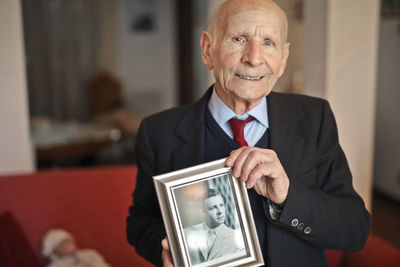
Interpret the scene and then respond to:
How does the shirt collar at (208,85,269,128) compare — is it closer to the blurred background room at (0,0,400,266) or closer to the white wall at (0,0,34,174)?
the blurred background room at (0,0,400,266)

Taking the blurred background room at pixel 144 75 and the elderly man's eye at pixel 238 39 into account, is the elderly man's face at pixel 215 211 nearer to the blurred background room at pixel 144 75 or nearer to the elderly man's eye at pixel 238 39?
the elderly man's eye at pixel 238 39

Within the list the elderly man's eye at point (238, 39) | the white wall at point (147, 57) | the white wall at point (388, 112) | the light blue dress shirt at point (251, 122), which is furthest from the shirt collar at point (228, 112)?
the white wall at point (147, 57)

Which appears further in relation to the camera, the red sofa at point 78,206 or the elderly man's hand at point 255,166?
the red sofa at point 78,206

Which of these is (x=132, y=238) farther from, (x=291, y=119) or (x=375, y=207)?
(x=375, y=207)

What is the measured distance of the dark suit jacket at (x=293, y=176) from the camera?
1.09 m

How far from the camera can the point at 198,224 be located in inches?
39.8

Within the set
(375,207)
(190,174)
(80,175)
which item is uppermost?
(190,174)

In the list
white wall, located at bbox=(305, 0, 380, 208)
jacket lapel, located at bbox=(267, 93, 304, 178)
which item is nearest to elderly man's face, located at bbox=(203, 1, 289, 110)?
jacket lapel, located at bbox=(267, 93, 304, 178)

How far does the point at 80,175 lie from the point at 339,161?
5.55ft

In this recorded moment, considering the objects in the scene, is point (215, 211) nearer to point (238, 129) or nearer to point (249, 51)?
point (238, 129)

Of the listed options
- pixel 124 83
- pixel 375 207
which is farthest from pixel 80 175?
pixel 124 83

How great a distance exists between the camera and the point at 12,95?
2834 millimetres

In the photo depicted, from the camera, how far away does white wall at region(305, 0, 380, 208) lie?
2.29 metres

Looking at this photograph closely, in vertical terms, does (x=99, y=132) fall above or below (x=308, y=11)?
below
